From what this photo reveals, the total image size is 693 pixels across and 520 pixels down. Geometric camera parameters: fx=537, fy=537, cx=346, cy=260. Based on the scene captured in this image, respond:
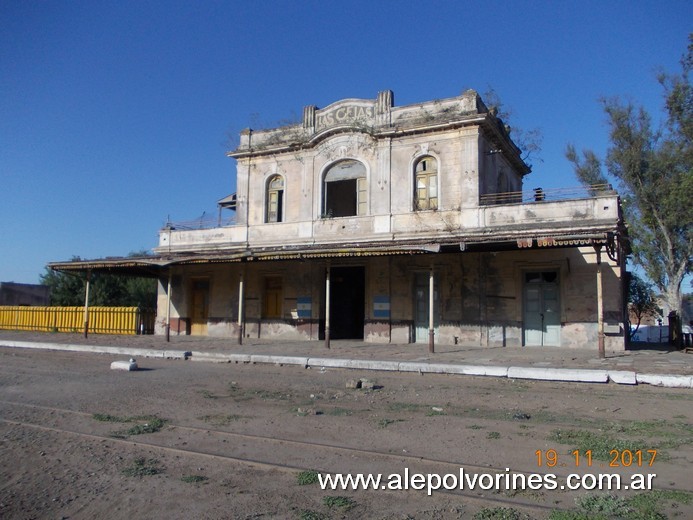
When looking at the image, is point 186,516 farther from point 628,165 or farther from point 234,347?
point 628,165

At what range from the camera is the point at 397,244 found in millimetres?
16375

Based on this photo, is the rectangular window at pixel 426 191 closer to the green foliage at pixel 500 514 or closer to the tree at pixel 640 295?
the green foliage at pixel 500 514

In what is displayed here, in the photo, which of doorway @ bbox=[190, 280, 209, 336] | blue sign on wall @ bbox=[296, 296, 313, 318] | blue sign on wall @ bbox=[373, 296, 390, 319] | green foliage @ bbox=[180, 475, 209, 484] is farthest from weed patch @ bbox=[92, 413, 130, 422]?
doorway @ bbox=[190, 280, 209, 336]

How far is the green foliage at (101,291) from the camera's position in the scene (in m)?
37.6

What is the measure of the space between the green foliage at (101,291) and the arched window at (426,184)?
2465 cm

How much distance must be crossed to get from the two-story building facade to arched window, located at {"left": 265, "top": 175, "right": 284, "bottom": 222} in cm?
6

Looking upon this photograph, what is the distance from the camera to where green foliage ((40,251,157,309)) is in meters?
37.6

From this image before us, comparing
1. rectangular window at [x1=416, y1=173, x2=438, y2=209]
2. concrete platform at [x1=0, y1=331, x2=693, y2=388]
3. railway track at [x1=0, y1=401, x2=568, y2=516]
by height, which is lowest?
railway track at [x1=0, y1=401, x2=568, y2=516]

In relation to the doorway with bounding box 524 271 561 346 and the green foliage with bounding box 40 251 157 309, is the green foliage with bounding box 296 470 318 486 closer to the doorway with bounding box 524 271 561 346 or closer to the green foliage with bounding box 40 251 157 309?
the doorway with bounding box 524 271 561 346

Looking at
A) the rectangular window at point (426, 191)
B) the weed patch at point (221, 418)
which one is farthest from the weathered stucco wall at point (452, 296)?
the weed patch at point (221, 418)

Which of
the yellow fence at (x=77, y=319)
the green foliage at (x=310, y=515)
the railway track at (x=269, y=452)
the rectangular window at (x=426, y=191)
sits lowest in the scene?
the green foliage at (x=310, y=515)

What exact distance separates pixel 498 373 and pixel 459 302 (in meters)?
6.52

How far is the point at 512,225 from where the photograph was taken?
54.9 feet
